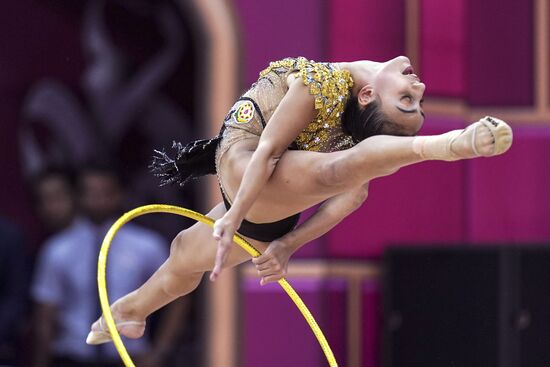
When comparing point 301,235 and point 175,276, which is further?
point 175,276

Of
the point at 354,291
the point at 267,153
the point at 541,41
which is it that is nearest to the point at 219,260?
the point at 267,153

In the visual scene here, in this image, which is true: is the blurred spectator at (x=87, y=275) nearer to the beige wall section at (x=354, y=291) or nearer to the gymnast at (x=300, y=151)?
the beige wall section at (x=354, y=291)

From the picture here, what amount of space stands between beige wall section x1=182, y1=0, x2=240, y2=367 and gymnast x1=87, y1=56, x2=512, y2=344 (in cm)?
218

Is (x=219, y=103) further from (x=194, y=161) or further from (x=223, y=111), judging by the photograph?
(x=194, y=161)

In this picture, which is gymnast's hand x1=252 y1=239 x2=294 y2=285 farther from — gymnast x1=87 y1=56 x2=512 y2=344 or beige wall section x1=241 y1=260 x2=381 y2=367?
beige wall section x1=241 y1=260 x2=381 y2=367

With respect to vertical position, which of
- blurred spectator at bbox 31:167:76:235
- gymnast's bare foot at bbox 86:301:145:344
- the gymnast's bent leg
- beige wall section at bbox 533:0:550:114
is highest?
beige wall section at bbox 533:0:550:114

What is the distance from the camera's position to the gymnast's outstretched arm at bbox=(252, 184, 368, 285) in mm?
4762

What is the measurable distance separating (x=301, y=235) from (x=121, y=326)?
3.04ft

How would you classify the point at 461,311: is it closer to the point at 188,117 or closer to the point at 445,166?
the point at 445,166

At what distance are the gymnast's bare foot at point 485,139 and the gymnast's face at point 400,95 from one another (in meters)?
0.50

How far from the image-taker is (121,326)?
5219 millimetres

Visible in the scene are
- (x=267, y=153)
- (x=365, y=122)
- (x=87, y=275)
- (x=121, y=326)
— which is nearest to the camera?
(x=267, y=153)

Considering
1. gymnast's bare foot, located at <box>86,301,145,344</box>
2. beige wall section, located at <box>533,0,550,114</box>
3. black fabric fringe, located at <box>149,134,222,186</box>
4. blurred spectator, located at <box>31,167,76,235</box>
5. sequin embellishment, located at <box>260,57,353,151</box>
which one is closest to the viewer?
sequin embellishment, located at <box>260,57,353,151</box>

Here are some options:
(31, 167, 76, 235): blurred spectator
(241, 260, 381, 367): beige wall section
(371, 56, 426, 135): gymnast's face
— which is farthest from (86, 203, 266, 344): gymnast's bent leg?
(241, 260, 381, 367): beige wall section
